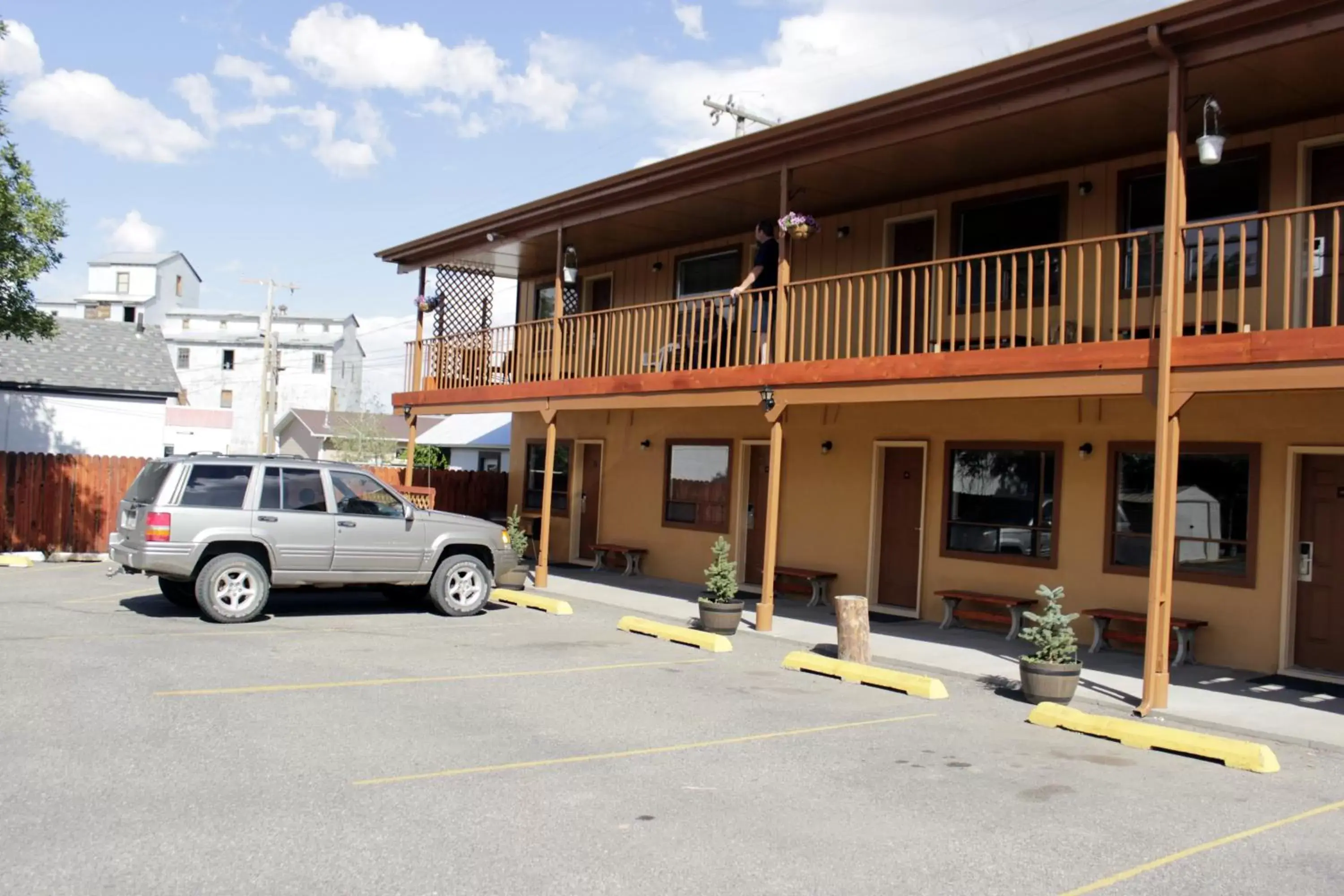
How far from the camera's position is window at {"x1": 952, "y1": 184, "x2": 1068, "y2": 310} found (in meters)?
12.3

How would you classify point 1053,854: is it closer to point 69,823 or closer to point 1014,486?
point 69,823

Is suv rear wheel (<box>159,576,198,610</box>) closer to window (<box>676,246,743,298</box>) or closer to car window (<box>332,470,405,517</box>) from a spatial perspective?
car window (<box>332,470,405,517</box>)

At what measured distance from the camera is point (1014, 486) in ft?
41.4

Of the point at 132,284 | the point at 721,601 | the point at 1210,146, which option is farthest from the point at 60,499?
the point at 132,284

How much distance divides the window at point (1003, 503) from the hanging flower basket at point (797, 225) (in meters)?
3.33

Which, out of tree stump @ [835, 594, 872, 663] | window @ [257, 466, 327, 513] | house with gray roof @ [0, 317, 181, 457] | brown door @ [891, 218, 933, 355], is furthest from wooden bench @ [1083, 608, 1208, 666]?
house with gray roof @ [0, 317, 181, 457]

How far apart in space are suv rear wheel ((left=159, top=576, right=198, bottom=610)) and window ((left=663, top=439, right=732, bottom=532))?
7407mm

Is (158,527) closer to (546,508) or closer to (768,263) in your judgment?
(546,508)

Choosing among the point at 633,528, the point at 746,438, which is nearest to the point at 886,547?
the point at 746,438

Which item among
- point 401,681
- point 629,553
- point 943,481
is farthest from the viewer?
point 629,553

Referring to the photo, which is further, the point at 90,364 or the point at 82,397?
the point at 90,364

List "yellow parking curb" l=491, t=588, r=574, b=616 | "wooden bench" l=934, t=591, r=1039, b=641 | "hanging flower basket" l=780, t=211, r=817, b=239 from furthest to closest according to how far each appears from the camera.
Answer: "yellow parking curb" l=491, t=588, r=574, b=616 → "wooden bench" l=934, t=591, r=1039, b=641 → "hanging flower basket" l=780, t=211, r=817, b=239

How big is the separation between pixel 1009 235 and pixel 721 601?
5364mm

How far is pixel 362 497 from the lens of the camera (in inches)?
482
